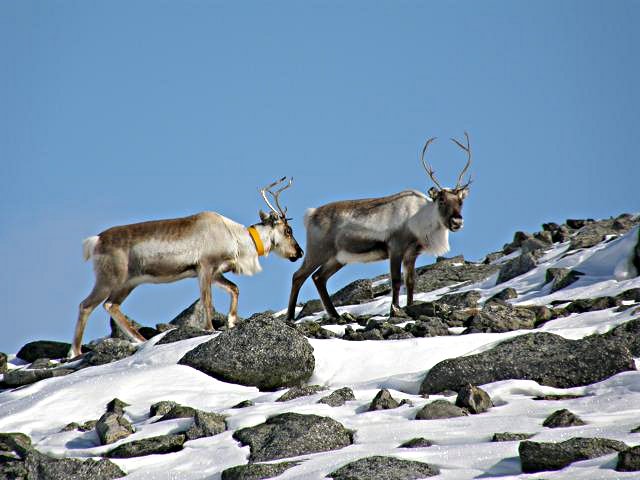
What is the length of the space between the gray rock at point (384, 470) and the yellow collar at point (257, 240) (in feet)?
27.4

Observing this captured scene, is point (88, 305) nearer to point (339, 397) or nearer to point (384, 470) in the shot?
point (339, 397)

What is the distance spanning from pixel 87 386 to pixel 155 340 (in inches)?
75.1

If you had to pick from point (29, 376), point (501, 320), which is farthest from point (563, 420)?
point (29, 376)

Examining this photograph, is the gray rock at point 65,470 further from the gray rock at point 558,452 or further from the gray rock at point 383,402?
the gray rock at point 558,452

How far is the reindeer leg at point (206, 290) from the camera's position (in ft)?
42.2

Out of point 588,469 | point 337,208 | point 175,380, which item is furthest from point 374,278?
point 588,469

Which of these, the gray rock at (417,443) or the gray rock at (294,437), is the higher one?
the gray rock at (294,437)

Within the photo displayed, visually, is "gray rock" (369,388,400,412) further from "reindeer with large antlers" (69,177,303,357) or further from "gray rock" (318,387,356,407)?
"reindeer with large antlers" (69,177,303,357)

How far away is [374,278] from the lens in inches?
829

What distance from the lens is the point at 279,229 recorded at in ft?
48.6

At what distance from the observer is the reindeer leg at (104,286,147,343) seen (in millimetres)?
12789

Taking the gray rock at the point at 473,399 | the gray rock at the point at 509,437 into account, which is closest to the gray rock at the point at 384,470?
the gray rock at the point at 509,437

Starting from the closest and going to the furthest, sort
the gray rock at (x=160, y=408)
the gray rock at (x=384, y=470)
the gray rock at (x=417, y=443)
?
the gray rock at (x=384, y=470)
the gray rock at (x=417, y=443)
the gray rock at (x=160, y=408)

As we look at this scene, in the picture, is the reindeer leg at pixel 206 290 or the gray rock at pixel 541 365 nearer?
the gray rock at pixel 541 365
